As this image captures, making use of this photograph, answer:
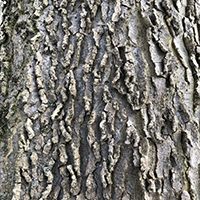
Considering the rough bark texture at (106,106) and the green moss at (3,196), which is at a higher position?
the rough bark texture at (106,106)

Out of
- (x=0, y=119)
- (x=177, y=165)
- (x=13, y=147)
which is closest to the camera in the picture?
(x=177, y=165)

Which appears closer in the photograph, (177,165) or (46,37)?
(177,165)

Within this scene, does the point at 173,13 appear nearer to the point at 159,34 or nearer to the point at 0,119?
the point at 159,34

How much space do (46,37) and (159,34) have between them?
580 millimetres

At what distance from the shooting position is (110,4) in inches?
43.5

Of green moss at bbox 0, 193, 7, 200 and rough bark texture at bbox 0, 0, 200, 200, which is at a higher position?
rough bark texture at bbox 0, 0, 200, 200

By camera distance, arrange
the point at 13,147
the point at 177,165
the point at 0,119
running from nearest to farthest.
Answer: the point at 177,165
the point at 13,147
the point at 0,119

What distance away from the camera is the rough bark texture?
3.22 ft

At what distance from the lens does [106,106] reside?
102cm

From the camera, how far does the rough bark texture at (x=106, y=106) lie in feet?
3.22

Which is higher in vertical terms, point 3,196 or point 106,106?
point 106,106

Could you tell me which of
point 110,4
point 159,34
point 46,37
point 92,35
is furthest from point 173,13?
point 46,37

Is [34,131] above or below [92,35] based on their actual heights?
below

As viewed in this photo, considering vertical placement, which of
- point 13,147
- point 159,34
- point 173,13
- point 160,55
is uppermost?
point 173,13
